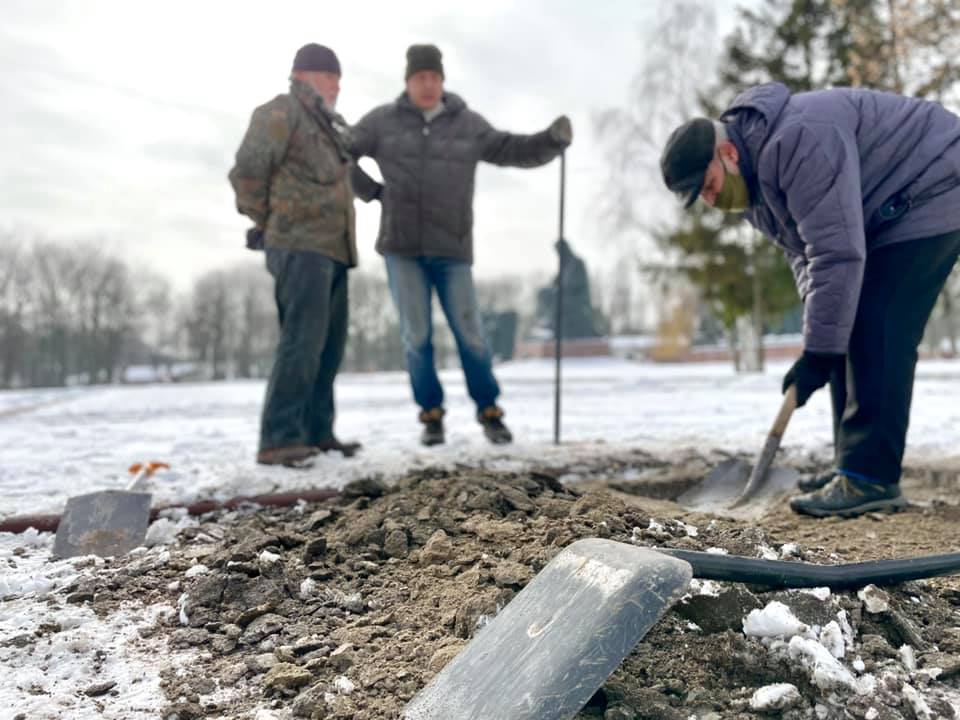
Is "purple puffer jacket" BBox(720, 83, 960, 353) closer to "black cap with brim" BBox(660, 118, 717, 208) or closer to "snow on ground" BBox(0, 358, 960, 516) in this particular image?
"black cap with brim" BBox(660, 118, 717, 208)

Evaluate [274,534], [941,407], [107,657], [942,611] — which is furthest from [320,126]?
[941,407]

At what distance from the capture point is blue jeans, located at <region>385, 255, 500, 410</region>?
4.35m

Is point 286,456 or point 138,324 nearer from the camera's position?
point 286,456

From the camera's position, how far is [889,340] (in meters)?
2.66

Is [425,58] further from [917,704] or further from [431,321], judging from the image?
[917,704]

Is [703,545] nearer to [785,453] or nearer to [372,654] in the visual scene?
[372,654]

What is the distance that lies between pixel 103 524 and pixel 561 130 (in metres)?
3.21

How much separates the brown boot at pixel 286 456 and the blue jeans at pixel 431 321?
35.8 inches

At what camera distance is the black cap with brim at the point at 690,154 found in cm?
263

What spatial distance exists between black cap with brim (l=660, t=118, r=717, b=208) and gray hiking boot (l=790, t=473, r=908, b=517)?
1205 millimetres

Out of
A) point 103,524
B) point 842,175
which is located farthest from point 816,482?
point 103,524

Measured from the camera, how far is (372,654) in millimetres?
1527

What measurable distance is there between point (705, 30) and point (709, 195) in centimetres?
1866

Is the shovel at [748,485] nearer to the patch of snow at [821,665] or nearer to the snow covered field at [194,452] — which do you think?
the snow covered field at [194,452]
